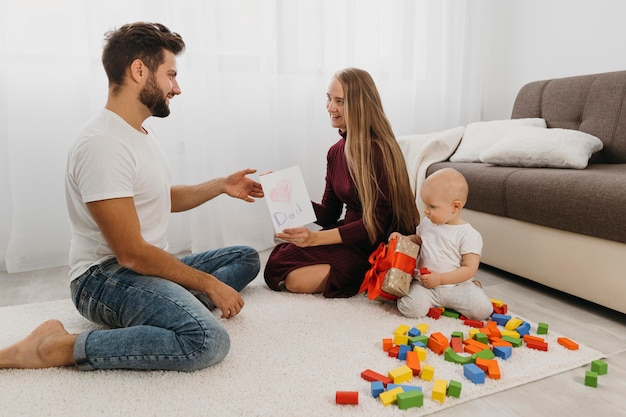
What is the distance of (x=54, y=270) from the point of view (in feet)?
7.71

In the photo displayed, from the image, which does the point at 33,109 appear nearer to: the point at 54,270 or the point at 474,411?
the point at 54,270

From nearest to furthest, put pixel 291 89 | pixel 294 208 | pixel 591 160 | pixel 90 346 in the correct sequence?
pixel 90 346 < pixel 294 208 < pixel 591 160 < pixel 291 89

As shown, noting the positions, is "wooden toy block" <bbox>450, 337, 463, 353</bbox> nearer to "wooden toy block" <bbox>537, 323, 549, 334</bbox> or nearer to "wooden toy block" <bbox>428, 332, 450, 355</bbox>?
"wooden toy block" <bbox>428, 332, 450, 355</bbox>

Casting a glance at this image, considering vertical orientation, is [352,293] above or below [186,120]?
below

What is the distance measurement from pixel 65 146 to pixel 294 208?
1285mm

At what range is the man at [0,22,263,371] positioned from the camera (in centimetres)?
129

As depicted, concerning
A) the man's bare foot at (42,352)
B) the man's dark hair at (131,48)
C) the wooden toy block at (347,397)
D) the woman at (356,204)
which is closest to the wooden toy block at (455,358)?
the wooden toy block at (347,397)

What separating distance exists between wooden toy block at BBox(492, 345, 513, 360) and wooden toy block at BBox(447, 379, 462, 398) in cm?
26

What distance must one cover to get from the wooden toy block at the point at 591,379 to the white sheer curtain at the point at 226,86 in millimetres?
1801

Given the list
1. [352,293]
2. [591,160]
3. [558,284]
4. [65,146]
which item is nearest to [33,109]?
[65,146]

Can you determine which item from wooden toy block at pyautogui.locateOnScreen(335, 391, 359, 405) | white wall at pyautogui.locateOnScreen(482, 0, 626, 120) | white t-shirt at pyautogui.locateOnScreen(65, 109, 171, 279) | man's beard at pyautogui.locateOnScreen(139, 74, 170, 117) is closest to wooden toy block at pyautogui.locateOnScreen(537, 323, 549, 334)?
wooden toy block at pyautogui.locateOnScreen(335, 391, 359, 405)

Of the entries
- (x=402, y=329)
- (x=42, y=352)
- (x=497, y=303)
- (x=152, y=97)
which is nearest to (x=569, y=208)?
(x=497, y=303)

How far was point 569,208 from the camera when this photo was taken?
1.72 m

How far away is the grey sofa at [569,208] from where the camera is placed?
5.32 feet
